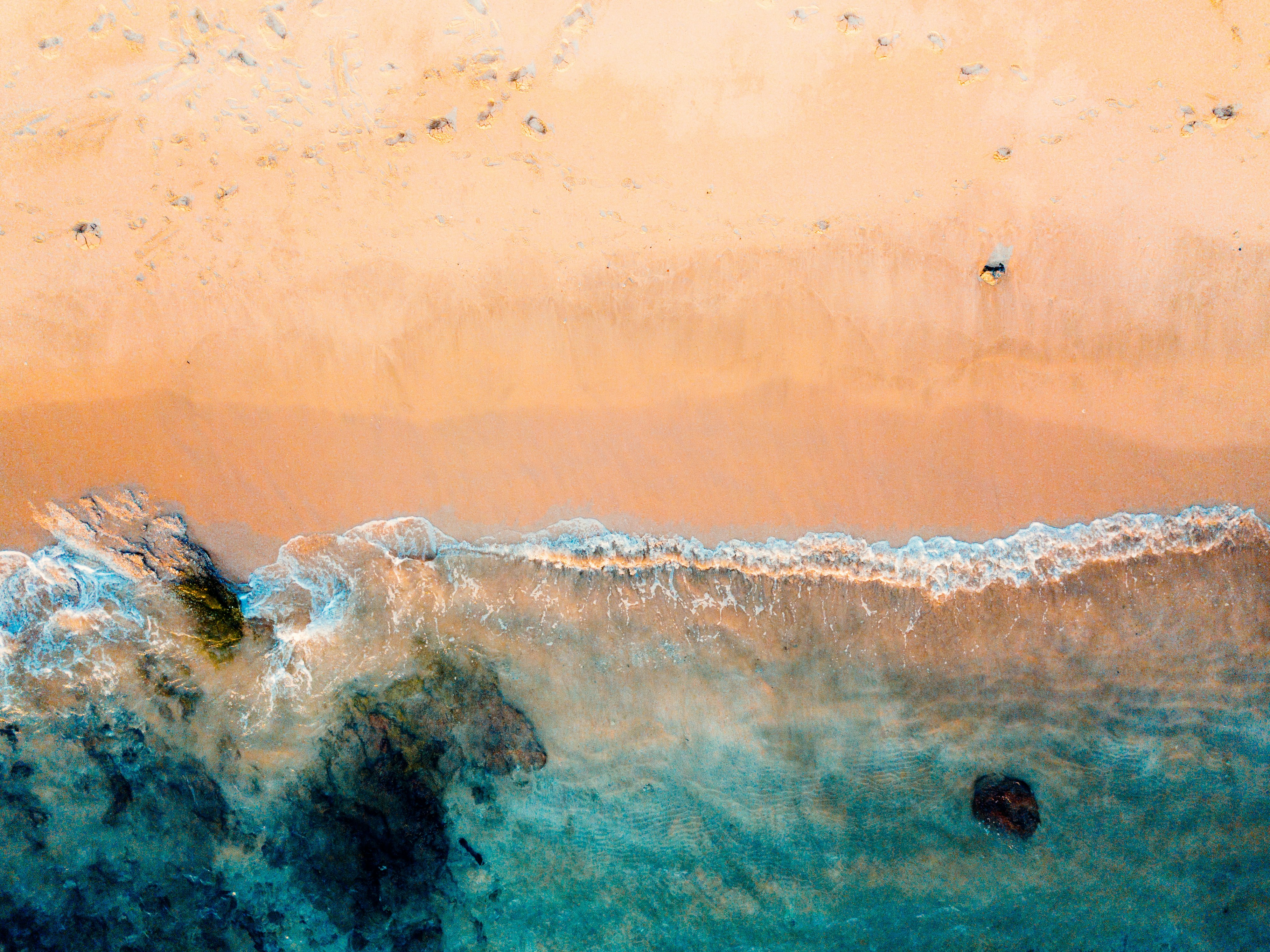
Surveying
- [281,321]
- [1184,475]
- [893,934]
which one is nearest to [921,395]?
[1184,475]

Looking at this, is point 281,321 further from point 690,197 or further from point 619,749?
point 619,749

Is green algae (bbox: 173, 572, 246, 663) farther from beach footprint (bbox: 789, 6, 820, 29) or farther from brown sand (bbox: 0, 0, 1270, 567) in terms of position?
beach footprint (bbox: 789, 6, 820, 29)

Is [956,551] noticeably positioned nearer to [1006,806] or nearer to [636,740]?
[1006,806]

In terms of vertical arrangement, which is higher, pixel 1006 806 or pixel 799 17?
pixel 799 17

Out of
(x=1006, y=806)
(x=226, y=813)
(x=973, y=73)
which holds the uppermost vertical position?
(x=973, y=73)

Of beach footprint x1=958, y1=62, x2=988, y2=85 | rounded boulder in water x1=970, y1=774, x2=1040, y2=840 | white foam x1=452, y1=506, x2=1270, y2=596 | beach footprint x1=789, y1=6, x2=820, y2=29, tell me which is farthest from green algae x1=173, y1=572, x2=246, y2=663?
beach footprint x1=958, y1=62, x2=988, y2=85

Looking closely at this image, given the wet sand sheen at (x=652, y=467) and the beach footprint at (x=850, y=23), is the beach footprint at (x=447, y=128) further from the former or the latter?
the beach footprint at (x=850, y=23)

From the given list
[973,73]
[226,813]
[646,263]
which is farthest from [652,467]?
[226,813]
